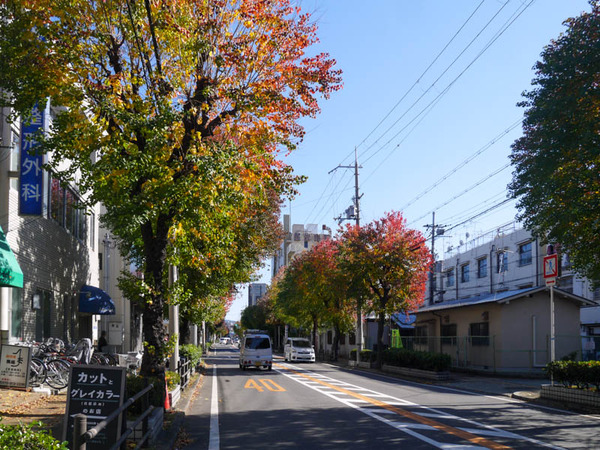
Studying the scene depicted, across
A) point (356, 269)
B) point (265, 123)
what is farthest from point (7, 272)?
point (356, 269)

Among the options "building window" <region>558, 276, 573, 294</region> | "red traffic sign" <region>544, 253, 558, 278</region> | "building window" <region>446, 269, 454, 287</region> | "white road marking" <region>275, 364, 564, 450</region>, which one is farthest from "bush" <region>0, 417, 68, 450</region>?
"building window" <region>446, 269, 454, 287</region>

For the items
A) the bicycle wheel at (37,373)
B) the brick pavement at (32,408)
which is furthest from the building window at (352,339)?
the bicycle wheel at (37,373)

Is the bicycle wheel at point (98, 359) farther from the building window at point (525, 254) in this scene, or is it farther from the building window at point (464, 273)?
the building window at point (464, 273)

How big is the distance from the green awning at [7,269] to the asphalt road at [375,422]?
531 cm

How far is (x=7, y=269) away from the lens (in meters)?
14.0

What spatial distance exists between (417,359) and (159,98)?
21881 millimetres

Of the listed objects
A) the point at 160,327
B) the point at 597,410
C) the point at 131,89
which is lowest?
the point at 597,410

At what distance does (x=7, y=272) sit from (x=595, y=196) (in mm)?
14835

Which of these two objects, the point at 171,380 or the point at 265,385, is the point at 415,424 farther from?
the point at 265,385

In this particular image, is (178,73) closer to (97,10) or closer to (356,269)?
(97,10)

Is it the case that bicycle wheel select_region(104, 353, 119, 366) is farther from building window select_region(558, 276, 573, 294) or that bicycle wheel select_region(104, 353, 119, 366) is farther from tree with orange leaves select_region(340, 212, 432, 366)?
building window select_region(558, 276, 573, 294)

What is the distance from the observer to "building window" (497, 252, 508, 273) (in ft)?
155

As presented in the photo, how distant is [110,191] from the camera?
12.2 meters

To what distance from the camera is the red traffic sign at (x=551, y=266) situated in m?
18.5
